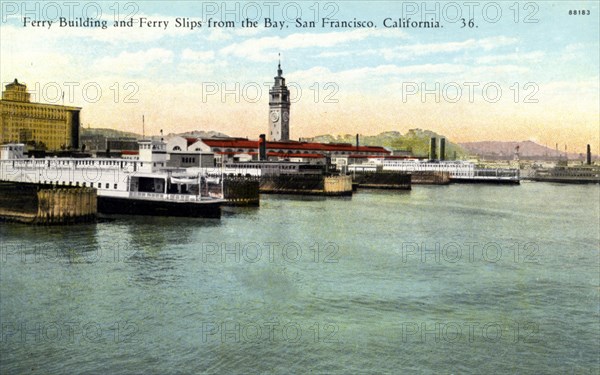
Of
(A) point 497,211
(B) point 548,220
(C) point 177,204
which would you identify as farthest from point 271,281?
(A) point 497,211

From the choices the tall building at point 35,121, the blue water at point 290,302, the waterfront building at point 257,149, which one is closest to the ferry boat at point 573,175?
the waterfront building at point 257,149

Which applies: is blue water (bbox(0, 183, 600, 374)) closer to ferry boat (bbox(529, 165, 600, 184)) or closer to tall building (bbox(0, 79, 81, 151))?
tall building (bbox(0, 79, 81, 151))

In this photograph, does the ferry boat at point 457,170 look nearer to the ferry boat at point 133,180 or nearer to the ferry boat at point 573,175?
the ferry boat at point 573,175

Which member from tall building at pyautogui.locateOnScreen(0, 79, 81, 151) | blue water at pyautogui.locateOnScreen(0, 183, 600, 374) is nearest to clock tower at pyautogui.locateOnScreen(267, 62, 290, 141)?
tall building at pyautogui.locateOnScreen(0, 79, 81, 151)

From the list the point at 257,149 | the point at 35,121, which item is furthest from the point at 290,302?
the point at 35,121

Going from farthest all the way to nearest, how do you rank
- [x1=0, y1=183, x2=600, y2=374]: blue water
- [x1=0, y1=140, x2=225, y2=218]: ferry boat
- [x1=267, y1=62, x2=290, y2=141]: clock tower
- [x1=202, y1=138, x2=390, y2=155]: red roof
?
[x1=267, y1=62, x2=290, y2=141]: clock tower < [x1=202, y1=138, x2=390, y2=155]: red roof < [x1=0, y1=140, x2=225, y2=218]: ferry boat < [x1=0, y1=183, x2=600, y2=374]: blue water

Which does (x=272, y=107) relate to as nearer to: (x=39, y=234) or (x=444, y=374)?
(x=39, y=234)

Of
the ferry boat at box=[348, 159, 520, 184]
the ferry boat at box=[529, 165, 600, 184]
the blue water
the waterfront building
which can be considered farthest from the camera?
the ferry boat at box=[529, 165, 600, 184]

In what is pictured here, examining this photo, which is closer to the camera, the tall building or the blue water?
the blue water
